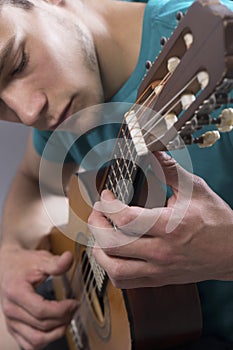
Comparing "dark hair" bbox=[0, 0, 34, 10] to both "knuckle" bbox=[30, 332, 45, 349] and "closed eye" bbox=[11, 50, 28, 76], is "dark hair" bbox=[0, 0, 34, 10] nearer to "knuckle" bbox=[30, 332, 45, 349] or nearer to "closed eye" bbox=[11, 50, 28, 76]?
"closed eye" bbox=[11, 50, 28, 76]

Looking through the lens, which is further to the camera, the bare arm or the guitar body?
the bare arm

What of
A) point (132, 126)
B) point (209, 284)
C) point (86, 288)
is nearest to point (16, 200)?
point (86, 288)

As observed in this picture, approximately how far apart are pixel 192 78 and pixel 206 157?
315 mm

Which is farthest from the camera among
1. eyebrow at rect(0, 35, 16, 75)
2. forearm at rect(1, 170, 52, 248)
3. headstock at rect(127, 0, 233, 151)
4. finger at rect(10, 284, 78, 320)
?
forearm at rect(1, 170, 52, 248)

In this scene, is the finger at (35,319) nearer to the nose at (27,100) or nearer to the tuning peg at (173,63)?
the nose at (27,100)

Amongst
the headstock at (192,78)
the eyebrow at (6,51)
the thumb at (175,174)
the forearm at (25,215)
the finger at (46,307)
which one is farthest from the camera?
the forearm at (25,215)

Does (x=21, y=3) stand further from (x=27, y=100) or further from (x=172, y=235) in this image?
(x=172, y=235)

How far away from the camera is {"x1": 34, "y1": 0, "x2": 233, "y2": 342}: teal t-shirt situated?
777mm

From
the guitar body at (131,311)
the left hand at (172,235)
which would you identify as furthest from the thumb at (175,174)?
the guitar body at (131,311)

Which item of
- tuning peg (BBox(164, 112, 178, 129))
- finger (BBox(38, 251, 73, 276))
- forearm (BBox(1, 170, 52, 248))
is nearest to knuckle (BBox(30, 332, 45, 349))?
finger (BBox(38, 251, 73, 276))

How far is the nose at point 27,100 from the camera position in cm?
80

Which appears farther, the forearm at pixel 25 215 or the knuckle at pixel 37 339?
the forearm at pixel 25 215

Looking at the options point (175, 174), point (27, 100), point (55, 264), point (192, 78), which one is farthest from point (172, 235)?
point (55, 264)

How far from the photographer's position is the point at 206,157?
30.8 inches
